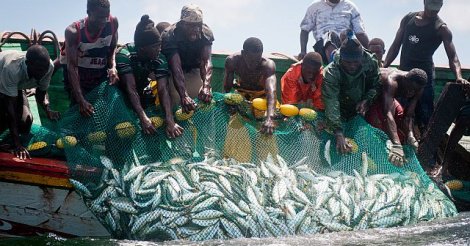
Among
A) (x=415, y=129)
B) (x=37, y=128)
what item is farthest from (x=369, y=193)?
(x=37, y=128)

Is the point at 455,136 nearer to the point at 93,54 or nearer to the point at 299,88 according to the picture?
the point at 299,88

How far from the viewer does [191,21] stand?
8023 millimetres

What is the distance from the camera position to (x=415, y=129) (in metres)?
9.59

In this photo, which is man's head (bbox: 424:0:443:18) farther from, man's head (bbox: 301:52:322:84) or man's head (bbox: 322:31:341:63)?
man's head (bbox: 301:52:322:84)

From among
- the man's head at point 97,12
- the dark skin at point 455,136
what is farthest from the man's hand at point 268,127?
the dark skin at point 455,136

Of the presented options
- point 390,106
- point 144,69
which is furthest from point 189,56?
point 390,106

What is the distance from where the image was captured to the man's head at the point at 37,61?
7.44 metres

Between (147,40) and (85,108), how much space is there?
1131mm

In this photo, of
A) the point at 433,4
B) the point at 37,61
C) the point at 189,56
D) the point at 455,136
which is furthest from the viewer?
the point at 433,4

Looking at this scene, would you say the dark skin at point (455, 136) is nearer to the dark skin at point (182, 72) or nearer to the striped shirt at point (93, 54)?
the dark skin at point (182, 72)

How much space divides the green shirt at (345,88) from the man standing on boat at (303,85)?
27cm

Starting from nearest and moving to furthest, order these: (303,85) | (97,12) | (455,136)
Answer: (97,12) → (303,85) → (455,136)

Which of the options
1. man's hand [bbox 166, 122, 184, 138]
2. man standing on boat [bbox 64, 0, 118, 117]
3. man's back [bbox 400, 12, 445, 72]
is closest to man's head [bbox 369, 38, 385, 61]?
man's back [bbox 400, 12, 445, 72]

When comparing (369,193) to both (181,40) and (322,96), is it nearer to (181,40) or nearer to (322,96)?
(322,96)
